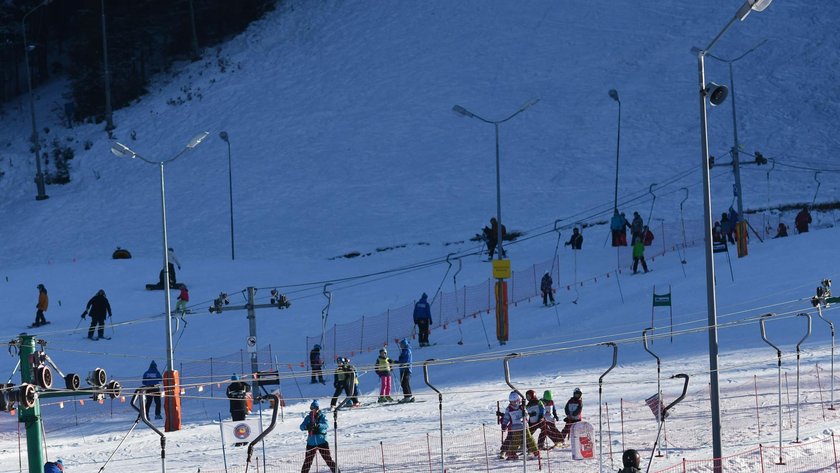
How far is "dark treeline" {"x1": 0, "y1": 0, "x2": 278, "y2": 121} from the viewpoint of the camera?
71.0 meters

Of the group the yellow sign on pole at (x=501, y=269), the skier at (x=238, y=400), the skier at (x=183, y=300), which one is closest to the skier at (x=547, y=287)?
the yellow sign on pole at (x=501, y=269)

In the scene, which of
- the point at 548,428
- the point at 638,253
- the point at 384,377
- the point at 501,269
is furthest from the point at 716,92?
the point at 638,253

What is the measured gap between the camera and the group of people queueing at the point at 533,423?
63.3 feet

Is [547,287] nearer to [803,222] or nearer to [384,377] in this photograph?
[384,377]

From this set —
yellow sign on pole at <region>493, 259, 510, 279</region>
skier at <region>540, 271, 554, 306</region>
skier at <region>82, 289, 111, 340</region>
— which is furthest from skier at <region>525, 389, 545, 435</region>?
skier at <region>82, 289, 111, 340</region>

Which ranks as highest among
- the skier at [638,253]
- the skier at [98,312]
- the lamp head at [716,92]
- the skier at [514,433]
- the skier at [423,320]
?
the lamp head at [716,92]

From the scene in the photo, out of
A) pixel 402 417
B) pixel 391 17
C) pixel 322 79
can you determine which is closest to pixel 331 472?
→ pixel 402 417

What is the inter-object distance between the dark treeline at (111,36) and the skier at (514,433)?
5279 centimetres

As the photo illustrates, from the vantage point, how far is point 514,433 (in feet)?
63.4

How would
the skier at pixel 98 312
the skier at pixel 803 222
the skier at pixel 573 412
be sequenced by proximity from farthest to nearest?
the skier at pixel 803 222 → the skier at pixel 98 312 → the skier at pixel 573 412

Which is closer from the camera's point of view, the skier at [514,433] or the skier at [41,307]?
the skier at [514,433]

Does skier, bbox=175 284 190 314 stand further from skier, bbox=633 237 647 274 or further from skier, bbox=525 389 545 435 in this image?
skier, bbox=525 389 545 435

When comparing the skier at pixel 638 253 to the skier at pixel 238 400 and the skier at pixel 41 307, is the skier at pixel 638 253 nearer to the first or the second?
the skier at pixel 238 400

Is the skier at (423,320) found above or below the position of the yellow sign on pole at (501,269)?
below
